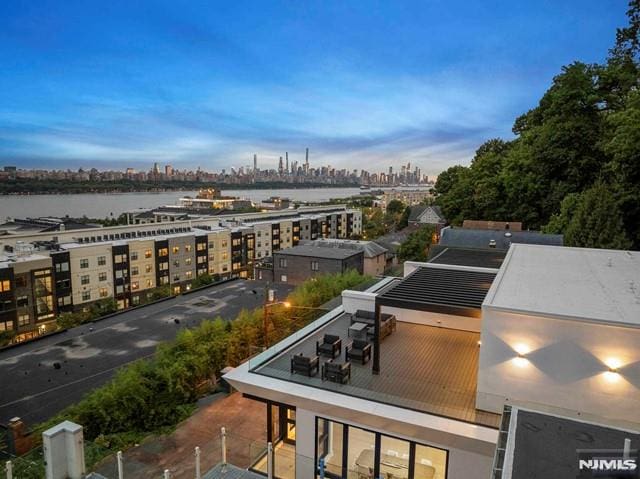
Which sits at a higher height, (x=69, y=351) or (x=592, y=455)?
(x=592, y=455)

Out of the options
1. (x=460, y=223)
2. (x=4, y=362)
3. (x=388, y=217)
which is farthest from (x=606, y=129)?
(x=388, y=217)

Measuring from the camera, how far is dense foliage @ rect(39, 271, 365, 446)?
1347 cm

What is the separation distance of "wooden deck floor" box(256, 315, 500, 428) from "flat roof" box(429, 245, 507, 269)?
6037 millimetres

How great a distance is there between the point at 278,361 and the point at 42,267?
3437cm

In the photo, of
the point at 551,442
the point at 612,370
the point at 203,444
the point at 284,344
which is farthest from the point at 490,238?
the point at 551,442

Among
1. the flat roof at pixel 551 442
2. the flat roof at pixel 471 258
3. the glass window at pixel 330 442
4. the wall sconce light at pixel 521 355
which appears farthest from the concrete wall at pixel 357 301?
the flat roof at pixel 551 442

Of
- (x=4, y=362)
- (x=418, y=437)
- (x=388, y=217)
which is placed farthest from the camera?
(x=388, y=217)

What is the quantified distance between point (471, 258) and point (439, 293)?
377 inches

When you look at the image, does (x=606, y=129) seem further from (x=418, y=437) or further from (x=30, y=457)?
(x=30, y=457)

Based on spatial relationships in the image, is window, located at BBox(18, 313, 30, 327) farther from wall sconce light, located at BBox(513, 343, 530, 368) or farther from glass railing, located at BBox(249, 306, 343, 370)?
wall sconce light, located at BBox(513, 343, 530, 368)

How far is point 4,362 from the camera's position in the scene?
822 inches

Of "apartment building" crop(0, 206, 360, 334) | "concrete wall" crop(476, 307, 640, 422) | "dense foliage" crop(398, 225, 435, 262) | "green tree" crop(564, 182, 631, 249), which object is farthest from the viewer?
"dense foliage" crop(398, 225, 435, 262)

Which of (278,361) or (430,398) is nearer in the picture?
(430,398)

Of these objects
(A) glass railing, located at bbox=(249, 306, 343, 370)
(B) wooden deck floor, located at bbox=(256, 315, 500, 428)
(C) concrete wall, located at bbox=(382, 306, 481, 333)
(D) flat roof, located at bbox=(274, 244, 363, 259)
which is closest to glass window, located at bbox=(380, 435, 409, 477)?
(B) wooden deck floor, located at bbox=(256, 315, 500, 428)
